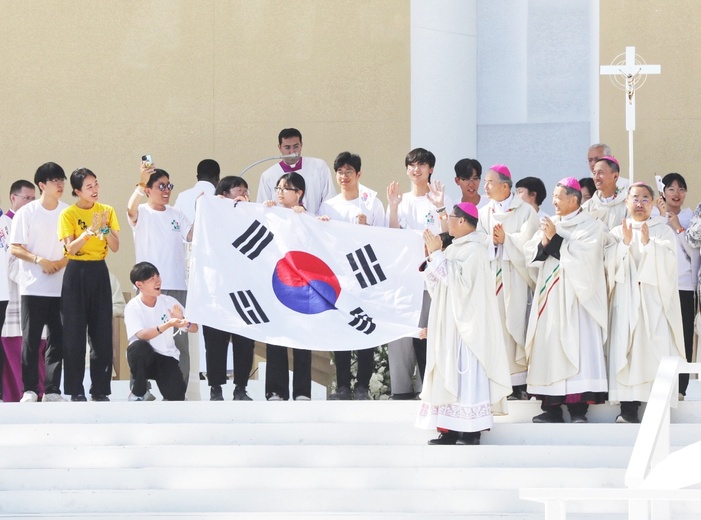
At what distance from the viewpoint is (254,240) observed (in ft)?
33.0

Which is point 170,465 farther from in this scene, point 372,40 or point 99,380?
point 372,40

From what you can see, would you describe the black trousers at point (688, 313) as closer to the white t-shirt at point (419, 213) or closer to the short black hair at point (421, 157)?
the white t-shirt at point (419, 213)

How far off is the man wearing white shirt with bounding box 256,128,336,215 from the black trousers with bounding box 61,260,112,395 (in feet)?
5.41

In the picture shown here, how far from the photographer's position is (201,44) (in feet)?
49.1

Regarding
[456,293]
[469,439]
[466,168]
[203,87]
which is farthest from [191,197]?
[203,87]

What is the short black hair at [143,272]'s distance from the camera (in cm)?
999

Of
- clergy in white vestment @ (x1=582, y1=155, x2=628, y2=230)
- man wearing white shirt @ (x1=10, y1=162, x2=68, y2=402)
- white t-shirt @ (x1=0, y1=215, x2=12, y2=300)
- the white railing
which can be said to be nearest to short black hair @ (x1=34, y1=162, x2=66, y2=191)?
man wearing white shirt @ (x1=10, y1=162, x2=68, y2=402)

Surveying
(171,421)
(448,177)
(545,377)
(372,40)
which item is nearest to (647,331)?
(545,377)

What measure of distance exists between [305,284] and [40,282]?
6.24ft

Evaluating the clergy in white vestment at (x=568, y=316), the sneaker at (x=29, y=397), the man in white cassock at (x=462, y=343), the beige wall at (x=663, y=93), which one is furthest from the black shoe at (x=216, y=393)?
the beige wall at (x=663, y=93)

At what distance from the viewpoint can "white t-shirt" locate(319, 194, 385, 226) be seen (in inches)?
406

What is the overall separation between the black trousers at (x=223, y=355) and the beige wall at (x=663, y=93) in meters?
5.71

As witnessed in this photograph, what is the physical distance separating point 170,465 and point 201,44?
22.9 ft

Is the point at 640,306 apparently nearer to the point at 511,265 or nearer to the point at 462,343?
the point at 511,265
